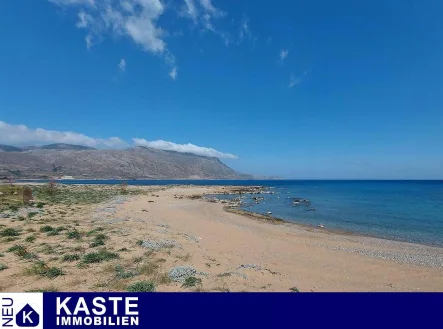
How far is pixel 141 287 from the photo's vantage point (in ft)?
28.4

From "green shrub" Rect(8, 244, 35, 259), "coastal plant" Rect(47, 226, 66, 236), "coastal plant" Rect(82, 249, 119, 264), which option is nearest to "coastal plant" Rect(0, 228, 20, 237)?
"coastal plant" Rect(47, 226, 66, 236)

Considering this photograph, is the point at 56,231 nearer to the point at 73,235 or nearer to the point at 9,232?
the point at 73,235

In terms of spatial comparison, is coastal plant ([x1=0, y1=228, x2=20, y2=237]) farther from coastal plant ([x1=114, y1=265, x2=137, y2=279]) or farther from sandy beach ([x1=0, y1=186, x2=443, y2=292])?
coastal plant ([x1=114, y1=265, x2=137, y2=279])

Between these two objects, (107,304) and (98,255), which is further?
(98,255)

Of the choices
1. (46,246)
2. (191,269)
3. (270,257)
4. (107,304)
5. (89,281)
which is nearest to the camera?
(107,304)

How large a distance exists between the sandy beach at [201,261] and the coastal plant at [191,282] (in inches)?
1.6

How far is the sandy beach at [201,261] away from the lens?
31.4ft

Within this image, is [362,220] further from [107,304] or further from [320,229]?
[107,304]

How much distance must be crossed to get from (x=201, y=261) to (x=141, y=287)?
4318 mm

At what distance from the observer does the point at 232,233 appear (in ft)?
71.2

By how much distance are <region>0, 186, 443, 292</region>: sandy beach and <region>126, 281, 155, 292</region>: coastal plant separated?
0.95ft

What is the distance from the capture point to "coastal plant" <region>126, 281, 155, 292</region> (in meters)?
8.50

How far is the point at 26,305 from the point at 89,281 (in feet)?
10.2

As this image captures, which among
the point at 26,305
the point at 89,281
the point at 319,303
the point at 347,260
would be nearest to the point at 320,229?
the point at 347,260
